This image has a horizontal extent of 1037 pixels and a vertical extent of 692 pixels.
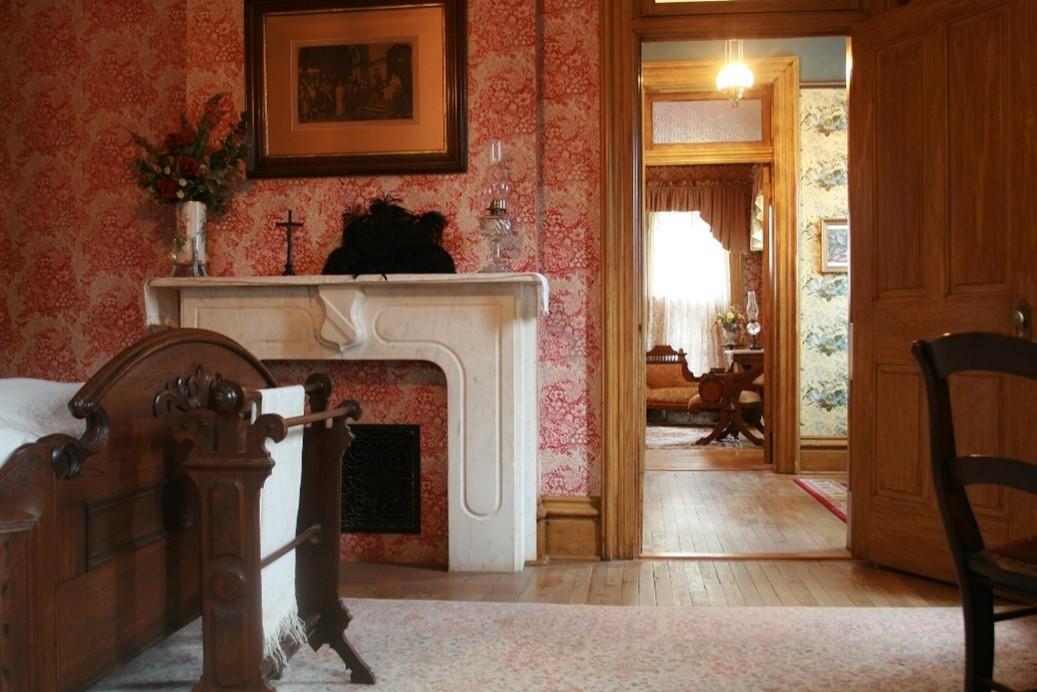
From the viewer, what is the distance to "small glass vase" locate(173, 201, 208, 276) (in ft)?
12.5

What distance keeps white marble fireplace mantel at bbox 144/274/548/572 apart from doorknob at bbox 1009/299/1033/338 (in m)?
1.69

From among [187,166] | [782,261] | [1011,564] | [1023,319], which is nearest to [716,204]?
[782,261]

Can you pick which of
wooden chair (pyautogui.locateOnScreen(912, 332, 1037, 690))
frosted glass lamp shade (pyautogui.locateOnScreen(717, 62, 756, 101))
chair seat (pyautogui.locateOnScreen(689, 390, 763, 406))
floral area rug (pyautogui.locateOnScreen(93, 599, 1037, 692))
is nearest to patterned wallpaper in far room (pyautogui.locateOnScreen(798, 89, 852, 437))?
frosted glass lamp shade (pyautogui.locateOnScreen(717, 62, 756, 101))

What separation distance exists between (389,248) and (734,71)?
364 cm

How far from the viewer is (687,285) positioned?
35.3ft

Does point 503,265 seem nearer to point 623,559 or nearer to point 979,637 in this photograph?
point 623,559

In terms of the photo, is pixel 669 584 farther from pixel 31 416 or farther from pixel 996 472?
pixel 31 416

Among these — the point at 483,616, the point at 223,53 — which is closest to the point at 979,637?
the point at 483,616

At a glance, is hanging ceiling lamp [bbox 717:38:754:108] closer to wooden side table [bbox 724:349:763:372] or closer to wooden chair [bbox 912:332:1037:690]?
wooden side table [bbox 724:349:763:372]

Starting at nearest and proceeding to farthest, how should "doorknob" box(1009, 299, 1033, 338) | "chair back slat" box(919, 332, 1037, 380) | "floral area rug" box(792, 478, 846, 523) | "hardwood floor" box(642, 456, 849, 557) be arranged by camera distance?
"chair back slat" box(919, 332, 1037, 380) < "doorknob" box(1009, 299, 1033, 338) < "hardwood floor" box(642, 456, 849, 557) < "floral area rug" box(792, 478, 846, 523)

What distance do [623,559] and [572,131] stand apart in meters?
1.84

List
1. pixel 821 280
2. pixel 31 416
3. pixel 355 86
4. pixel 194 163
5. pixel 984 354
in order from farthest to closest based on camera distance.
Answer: pixel 821 280, pixel 355 86, pixel 194 163, pixel 31 416, pixel 984 354

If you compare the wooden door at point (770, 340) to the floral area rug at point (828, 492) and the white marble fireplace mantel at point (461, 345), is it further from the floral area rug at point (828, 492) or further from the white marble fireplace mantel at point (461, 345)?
the white marble fireplace mantel at point (461, 345)

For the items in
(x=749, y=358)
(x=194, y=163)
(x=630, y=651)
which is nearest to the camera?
(x=630, y=651)
